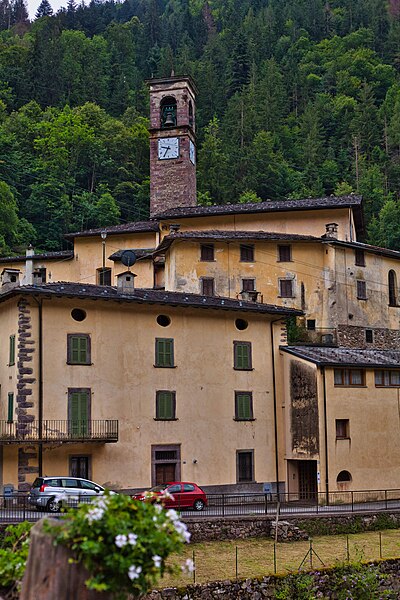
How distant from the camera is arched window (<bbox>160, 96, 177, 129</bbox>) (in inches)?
2429

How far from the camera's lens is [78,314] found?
3200 centimetres

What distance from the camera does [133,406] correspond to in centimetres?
3250

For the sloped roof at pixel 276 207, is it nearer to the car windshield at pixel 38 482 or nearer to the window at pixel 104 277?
the window at pixel 104 277

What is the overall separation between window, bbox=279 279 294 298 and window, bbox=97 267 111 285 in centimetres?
1097

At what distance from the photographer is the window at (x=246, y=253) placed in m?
47.1

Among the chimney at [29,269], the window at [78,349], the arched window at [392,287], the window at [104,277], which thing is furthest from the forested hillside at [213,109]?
the window at [78,349]

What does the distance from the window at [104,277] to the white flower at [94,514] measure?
151ft

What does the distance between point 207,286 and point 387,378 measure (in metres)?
13.6

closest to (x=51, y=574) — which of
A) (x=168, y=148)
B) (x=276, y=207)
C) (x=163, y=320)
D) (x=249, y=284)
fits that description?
(x=163, y=320)

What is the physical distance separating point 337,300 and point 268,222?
7.06 meters

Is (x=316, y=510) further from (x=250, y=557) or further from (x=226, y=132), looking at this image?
(x=226, y=132)

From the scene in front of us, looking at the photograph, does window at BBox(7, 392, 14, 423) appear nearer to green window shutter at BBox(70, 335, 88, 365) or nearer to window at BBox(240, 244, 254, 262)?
green window shutter at BBox(70, 335, 88, 365)

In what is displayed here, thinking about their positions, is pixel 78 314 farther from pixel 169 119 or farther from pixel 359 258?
pixel 169 119

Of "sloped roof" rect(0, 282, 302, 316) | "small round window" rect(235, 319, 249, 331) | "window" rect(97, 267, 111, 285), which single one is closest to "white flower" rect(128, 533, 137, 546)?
"sloped roof" rect(0, 282, 302, 316)
